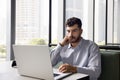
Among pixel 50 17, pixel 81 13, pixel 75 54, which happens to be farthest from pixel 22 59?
pixel 81 13

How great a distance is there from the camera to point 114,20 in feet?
20.9

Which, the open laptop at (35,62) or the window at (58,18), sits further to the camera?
the window at (58,18)

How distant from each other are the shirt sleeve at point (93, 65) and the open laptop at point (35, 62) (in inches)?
8.3

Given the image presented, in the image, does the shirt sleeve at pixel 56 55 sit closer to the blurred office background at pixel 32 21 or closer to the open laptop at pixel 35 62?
the open laptop at pixel 35 62

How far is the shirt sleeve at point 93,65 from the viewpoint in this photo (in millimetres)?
1629

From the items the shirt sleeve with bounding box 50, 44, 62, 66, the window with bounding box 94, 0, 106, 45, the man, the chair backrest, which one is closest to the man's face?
the man

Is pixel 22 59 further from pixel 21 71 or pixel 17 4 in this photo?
pixel 17 4

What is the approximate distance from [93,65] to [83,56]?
20cm

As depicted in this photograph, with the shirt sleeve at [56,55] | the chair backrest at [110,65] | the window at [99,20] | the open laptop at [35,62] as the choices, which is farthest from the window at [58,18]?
the open laptop at [35,62]

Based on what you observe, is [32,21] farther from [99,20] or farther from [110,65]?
[99,20]

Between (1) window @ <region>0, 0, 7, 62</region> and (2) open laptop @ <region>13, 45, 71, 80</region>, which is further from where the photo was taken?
(1) window @ <region>0, 0, 7, 62</region>

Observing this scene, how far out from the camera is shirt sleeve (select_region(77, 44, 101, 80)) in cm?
163

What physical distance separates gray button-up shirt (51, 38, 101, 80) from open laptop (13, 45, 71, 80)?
0.97ft

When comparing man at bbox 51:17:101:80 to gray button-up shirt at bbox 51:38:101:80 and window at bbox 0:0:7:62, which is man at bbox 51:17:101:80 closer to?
gray button-up shirt at bbox 51:38:101:80
